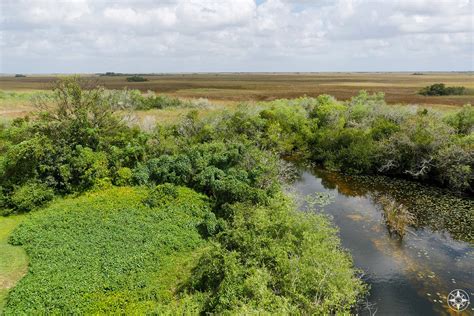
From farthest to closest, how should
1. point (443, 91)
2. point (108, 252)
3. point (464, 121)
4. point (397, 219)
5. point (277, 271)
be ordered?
1. point (443, 91)
2. point (464, 121)
3. point (397, 219)
4. point (108, 252)
5. point (277, 271)

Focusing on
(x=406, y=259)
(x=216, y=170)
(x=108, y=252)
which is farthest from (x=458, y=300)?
(x=108, y=252)

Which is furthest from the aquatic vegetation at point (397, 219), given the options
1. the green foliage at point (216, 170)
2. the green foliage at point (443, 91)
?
the green foliage at point (443, 91)

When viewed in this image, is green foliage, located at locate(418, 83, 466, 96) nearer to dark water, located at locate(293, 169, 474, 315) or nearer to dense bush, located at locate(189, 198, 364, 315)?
dark water, located at locate(293, 169, 474, 315)

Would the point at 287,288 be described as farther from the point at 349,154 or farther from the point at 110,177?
the point at 349,154

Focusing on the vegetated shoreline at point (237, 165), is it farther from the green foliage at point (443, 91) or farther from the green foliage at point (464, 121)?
the green foliage at point (443, 91)

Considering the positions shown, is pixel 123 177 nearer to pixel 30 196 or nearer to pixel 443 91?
pixel 30 196

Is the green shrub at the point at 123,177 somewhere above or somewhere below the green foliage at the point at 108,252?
above

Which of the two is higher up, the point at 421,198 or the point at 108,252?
the point at 108,252
